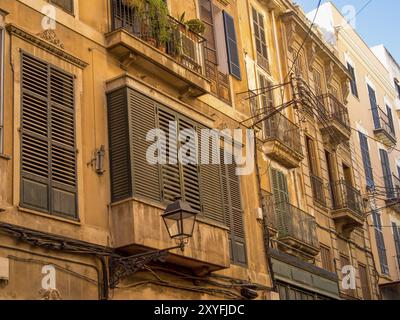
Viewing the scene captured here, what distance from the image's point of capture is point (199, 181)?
14.0 m

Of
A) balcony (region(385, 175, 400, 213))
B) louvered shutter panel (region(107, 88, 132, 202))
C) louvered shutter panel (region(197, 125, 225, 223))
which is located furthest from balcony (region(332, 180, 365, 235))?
louvered shutter panel (region(107, 88, 132, 202))

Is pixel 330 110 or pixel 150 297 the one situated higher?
pixel 330 110

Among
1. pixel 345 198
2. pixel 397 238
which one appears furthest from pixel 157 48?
pixel 397 238

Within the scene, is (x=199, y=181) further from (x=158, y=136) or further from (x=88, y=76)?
(x=88, y=76)

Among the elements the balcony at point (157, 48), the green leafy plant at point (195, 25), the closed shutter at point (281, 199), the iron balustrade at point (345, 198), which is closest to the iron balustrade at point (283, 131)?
the closed shutter at point (281, 199)

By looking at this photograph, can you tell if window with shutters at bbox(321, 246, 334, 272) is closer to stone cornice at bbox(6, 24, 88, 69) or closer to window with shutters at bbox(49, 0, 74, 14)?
stone cornice at bbox(6, 24, 88, 69)

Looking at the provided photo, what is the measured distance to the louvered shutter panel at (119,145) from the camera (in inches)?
480

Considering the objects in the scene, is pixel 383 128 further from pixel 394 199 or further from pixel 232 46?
pixel 232 46

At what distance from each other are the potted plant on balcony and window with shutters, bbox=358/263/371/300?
12232 mm

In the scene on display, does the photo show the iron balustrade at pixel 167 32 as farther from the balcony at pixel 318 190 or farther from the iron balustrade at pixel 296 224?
the balcony at pixel 318 190

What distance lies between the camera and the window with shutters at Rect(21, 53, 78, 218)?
1095 cm

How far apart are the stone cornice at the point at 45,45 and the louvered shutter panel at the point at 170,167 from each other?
1.76 metres
